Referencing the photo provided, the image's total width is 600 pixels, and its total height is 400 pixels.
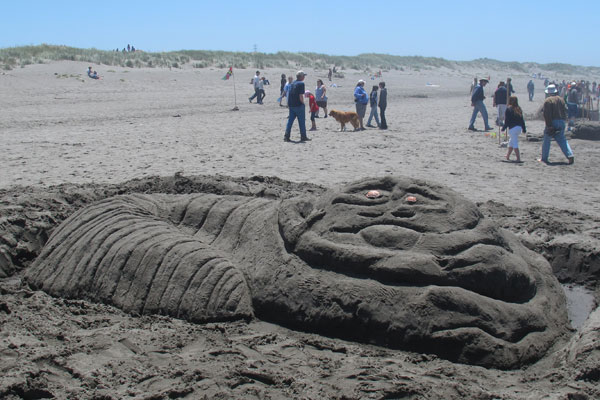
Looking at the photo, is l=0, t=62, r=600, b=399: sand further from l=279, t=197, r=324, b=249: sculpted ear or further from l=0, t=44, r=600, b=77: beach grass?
l=0, t=44, r=600, b=77: beach grass

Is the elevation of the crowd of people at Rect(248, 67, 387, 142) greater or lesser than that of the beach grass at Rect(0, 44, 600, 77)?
lesser

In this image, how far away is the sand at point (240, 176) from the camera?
11.0ft

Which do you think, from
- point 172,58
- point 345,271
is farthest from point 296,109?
point 172,58

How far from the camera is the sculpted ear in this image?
14.7 ft

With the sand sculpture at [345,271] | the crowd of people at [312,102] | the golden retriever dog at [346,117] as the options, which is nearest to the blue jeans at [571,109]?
the crowd of people at [312,102]

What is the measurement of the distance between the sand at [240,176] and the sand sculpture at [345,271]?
0.15 meters

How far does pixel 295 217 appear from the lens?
183 inches

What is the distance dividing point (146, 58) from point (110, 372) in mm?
34597

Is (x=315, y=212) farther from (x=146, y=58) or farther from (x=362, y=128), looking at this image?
(x=146, y=58)

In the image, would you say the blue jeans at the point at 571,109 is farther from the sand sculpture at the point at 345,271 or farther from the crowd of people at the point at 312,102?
the sand sculpture at the point at 345,271

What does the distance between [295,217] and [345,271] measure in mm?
688

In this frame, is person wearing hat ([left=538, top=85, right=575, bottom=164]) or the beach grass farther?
the beach grass

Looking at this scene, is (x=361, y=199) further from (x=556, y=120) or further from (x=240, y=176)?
(x=556, y=120)

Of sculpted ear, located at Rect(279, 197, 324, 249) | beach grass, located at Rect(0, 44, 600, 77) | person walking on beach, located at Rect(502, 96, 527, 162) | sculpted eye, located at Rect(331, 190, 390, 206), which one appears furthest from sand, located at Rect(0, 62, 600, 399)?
beach grass, located at Rect(0, 44, 600, 77)
